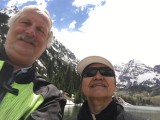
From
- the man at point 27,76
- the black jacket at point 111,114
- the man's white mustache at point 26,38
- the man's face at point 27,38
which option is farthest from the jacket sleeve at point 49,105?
the black jacket at point 111,114

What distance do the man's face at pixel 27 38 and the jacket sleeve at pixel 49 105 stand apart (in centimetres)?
52

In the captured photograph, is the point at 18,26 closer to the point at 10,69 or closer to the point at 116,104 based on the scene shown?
the point at 10,69

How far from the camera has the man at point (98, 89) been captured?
577 centimetres

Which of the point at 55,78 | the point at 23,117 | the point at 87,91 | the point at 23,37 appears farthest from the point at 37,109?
the point at 55,78

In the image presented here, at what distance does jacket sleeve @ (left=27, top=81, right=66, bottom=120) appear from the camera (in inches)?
143

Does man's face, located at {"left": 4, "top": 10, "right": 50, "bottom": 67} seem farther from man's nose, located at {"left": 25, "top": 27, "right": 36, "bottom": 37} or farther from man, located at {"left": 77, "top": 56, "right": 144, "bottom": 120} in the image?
man, located at {"left": 77, "top": 56, "right": 144, "bottom": 120}

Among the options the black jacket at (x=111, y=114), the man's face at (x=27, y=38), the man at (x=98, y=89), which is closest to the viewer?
the man's face at (x=27, y=38)

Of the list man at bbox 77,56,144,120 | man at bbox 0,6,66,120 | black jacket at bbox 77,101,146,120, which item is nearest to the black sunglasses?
man at bbox 77,56,144,120

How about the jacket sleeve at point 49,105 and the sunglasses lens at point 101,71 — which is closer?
the jacket sleeve at point 49,105

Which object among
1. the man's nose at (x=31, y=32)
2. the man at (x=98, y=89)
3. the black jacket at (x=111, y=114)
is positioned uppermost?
the man's nose at (x=31, y=32)

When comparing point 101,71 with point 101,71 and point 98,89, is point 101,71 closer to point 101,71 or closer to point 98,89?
point 101,71

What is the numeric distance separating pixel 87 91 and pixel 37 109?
7.68 ft

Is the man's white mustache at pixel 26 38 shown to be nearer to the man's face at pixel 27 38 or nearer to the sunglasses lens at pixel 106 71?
the man's face at pixel 27 38

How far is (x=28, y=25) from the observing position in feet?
15.0
